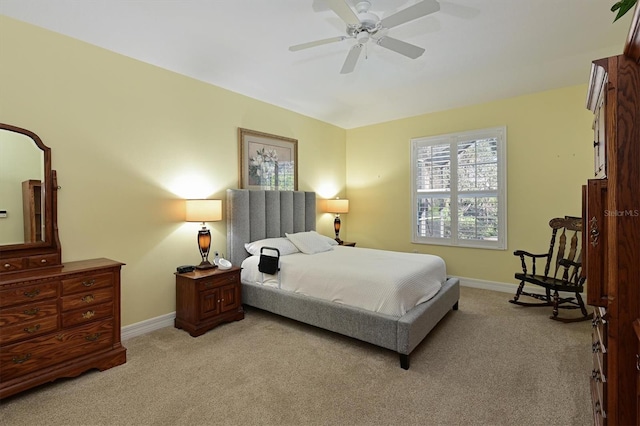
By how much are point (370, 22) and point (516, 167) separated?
10.4 ft

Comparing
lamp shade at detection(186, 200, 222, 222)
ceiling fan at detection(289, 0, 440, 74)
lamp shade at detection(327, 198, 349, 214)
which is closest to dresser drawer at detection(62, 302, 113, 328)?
lamp shade at detection(186, 200, 222, 222)

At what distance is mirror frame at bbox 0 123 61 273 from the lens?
233 centimetres

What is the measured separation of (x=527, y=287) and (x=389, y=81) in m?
3.42

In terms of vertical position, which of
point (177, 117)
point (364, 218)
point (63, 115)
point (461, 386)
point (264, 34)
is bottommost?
point (461, 386)

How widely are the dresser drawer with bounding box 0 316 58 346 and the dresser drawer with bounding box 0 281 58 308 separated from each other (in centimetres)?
15

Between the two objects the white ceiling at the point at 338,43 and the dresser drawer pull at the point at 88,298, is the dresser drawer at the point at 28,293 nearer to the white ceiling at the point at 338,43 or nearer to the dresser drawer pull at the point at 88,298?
the dresser drawer pull at the point at 88,298

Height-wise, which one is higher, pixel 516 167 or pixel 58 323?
pixel 516 167

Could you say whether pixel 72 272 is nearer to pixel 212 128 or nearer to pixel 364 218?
pixel 212 128

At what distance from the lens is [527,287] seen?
14.3 ft

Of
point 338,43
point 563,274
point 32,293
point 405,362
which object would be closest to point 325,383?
point 405,362

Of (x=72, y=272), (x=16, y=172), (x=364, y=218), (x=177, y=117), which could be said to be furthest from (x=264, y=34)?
(x=364, y=218)

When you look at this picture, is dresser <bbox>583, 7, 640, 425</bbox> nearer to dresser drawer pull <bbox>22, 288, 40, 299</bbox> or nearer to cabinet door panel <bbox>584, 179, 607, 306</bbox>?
cabinet door panel <bbox>584, 179, 607, 306</bbox>

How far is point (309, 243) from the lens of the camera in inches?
163

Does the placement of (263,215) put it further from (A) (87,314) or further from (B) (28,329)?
(B) (28,329)
